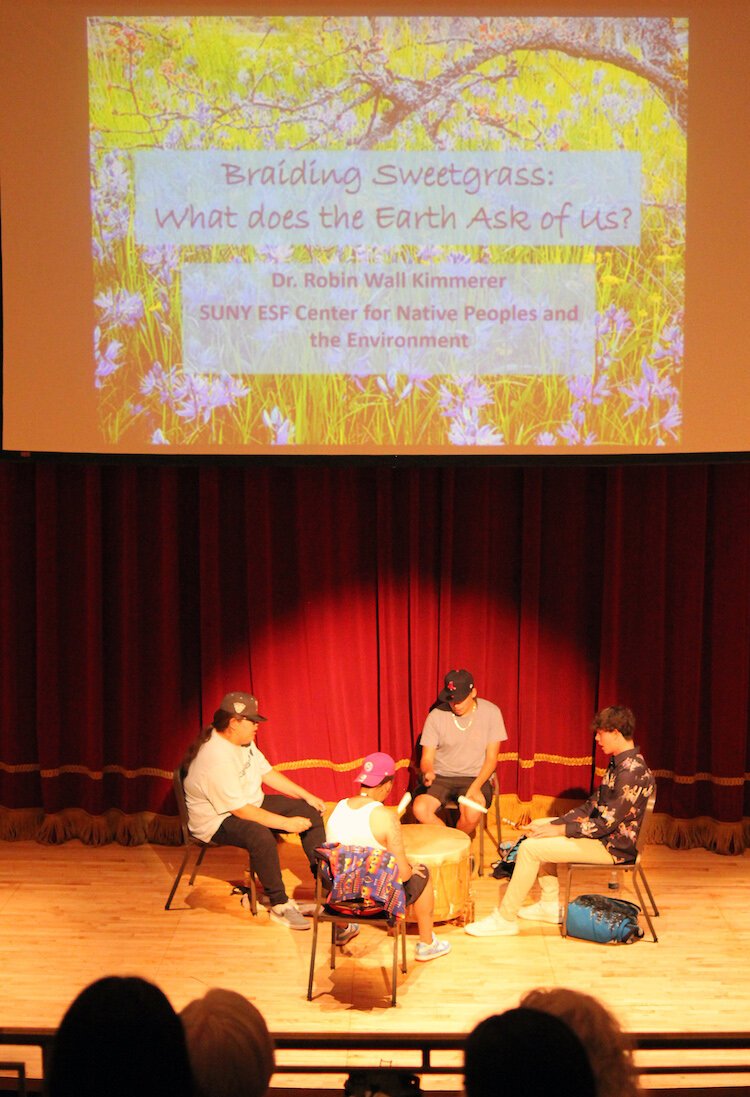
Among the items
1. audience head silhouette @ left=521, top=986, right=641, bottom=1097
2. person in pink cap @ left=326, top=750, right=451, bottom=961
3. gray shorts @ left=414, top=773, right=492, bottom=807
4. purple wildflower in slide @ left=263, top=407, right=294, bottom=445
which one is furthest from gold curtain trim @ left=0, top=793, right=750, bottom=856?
audience head silhouette @ left=521, top=986, right=641, bottom=1097

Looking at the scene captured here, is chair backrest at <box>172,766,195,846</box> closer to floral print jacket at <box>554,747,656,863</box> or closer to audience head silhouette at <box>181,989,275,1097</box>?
floral print jacket at <box>554,747,656,863</box>

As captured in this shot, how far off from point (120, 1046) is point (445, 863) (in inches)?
143

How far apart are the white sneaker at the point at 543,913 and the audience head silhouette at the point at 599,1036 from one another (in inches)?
140

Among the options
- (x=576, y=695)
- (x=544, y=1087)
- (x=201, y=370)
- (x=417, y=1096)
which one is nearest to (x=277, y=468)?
(x=201, y=370)

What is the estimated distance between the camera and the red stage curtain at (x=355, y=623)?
616 cm

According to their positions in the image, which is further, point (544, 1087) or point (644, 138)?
point (644, 138)

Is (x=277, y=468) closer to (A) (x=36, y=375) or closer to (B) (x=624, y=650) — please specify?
(A) (x=36, y=375)

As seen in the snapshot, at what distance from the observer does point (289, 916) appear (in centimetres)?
536

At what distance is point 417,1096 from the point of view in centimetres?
232

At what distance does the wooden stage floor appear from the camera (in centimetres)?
457

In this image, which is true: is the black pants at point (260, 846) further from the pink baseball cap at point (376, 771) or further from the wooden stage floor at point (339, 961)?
the pink baseball cap at point (376, 771)

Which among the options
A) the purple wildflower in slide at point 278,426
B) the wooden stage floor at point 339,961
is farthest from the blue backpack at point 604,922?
the purple wildflower in slide at point 278,426

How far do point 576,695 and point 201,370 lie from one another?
2584 mm

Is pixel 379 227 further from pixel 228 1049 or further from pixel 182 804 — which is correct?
pixel 228 1049
